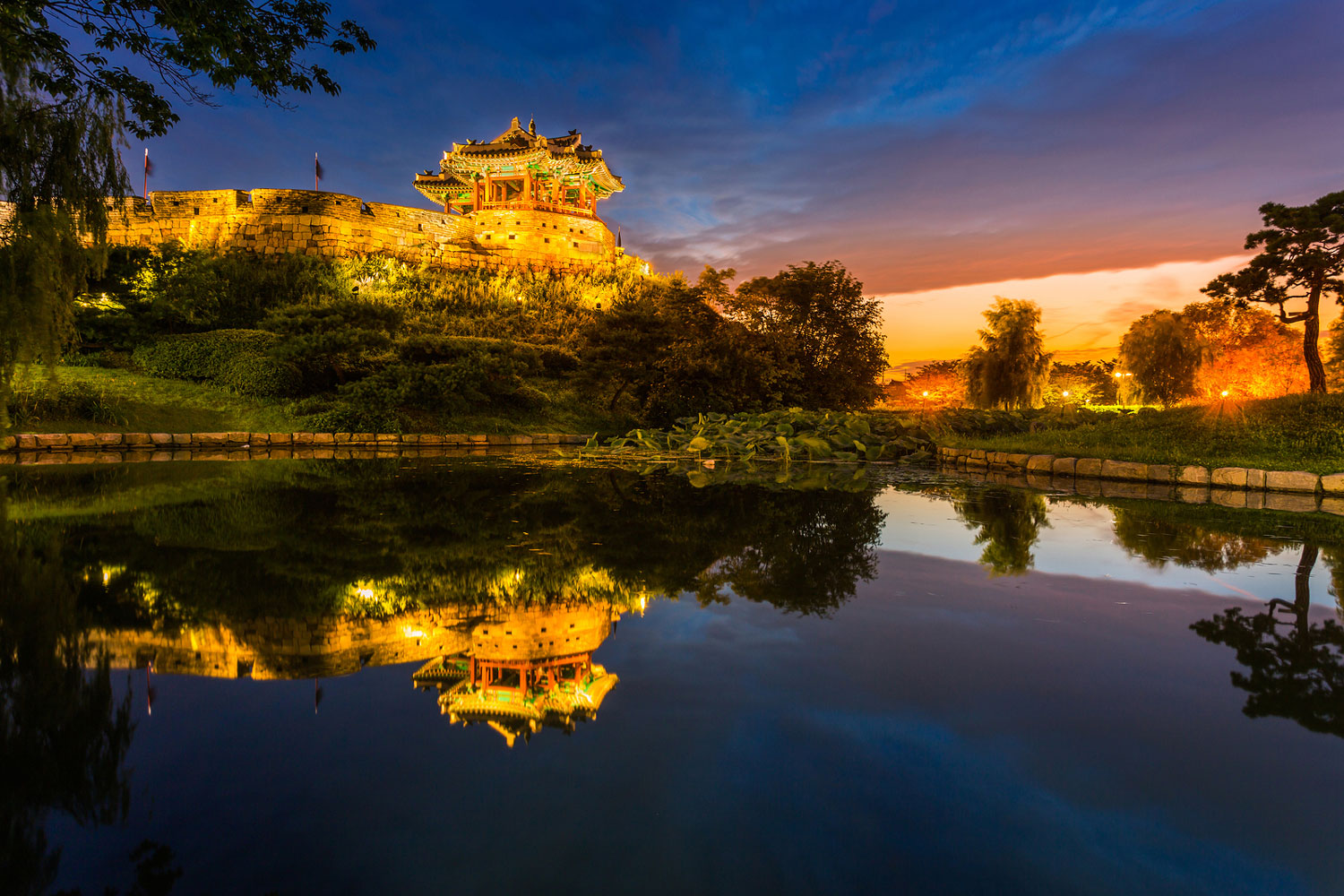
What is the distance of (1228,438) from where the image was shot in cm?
880

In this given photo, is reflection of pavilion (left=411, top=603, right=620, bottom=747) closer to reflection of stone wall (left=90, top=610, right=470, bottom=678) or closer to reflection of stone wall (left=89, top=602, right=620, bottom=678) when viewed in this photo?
reflection of stone wall (left=89, top=602, right=620, bottom=678)

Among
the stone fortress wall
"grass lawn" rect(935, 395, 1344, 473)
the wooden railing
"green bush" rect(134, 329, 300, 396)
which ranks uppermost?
the wooden railing

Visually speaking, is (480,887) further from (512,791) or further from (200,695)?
(200,695)

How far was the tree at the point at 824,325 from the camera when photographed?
59.1ft

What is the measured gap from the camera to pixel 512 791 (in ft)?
4.45

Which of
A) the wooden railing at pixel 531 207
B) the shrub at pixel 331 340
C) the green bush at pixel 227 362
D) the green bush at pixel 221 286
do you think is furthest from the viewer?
the wooden railing at pixel 531 207

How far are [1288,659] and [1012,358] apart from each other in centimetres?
2918

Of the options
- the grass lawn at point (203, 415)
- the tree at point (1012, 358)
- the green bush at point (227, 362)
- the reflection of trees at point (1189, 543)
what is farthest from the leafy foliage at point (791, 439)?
the tree at point (1012, 358)

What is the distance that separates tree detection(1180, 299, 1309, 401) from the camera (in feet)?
99.6

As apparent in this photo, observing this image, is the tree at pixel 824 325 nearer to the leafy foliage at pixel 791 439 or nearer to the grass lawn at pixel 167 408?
the leafy foliage at pixel 791 439

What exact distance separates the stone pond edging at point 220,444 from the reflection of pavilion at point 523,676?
33.4ft

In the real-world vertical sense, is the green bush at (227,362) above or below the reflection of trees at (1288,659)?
above

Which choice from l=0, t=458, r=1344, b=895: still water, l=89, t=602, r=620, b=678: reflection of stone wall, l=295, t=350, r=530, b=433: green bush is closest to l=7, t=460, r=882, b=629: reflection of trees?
l=0, t=458, r=1344, b=895: still water

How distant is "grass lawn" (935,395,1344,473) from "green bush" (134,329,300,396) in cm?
1674
